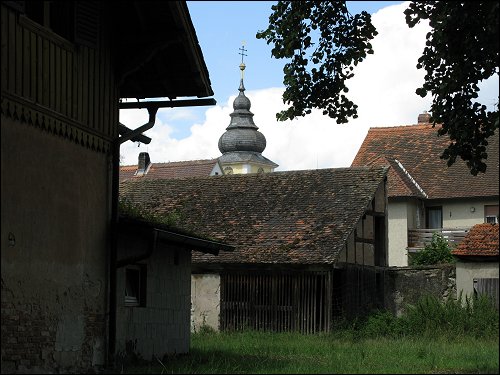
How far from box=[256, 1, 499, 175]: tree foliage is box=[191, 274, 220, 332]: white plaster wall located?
12.9m

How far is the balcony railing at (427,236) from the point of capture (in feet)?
148

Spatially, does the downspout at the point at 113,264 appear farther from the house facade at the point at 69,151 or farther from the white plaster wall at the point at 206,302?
the white plaster wall at the point at 206,302

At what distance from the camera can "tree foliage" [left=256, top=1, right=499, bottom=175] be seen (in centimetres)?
1758

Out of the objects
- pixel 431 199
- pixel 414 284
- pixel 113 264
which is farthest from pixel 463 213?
pixel 113 264

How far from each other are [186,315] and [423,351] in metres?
5.23

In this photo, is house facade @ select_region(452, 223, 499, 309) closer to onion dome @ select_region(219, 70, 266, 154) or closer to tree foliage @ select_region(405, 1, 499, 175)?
tree foliage @ select_region(405, 1, 499, 175)

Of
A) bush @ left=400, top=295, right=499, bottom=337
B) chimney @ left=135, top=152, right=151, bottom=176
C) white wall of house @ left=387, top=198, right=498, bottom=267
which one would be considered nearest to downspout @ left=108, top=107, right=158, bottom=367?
bush @ left=400, top=295, right=499, bottom=337

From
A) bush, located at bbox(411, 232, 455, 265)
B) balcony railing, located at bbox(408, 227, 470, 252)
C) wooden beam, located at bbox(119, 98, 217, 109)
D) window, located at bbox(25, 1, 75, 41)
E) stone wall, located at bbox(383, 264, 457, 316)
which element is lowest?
stone wall, located at bbox(383, 264, 457, 316)

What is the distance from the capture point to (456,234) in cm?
4506

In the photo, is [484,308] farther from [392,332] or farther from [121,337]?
[121,337]

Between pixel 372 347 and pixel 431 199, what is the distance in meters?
23.9

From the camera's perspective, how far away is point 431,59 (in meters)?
18.6

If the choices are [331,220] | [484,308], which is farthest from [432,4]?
[331,220]

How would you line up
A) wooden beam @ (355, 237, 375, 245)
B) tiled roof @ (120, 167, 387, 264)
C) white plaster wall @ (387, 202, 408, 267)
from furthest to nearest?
white plaster wall @ (387, 202, 408, 267), wooden beam @ (355, 237, 375, 245), tiled roof @ (120, 167, 387, 264)
